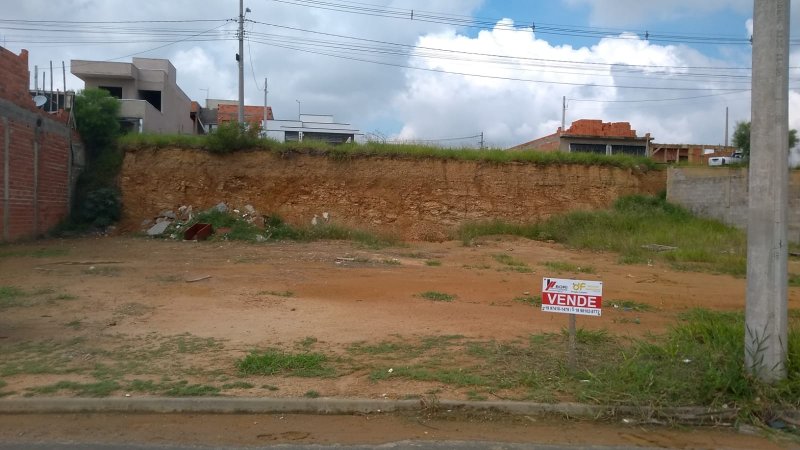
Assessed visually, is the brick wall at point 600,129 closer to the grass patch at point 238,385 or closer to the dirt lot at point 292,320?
the dirt lot at point 292,320

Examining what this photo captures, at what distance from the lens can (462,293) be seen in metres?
13.0

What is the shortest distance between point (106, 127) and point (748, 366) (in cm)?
2549

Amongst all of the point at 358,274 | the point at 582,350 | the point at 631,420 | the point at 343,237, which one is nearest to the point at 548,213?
the point at 343,237

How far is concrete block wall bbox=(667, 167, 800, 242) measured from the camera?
76.6ft

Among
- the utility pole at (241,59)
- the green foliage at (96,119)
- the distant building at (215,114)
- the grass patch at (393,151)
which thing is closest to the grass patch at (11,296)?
the green foliage at (96,119)

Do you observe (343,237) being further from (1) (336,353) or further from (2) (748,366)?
(2) (748,366)

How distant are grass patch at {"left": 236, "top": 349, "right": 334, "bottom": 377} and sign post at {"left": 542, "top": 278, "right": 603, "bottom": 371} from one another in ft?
8.56

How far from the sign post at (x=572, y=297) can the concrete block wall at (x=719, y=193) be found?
20.1 meters

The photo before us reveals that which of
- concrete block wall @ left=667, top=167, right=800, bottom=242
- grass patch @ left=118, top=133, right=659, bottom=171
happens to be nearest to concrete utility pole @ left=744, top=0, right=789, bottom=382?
concrete block wall @ left=667, top=167, right=800, bottom=242

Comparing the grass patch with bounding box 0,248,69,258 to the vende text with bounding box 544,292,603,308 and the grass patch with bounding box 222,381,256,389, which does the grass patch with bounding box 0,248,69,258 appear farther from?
the vende text with bounding box 544,292,603,308

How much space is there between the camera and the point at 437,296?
40.6 ft

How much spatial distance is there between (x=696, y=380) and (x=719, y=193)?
71.3 feet

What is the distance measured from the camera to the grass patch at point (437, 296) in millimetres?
12156

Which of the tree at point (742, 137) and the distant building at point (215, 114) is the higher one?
the distant building at point (215, 114)
